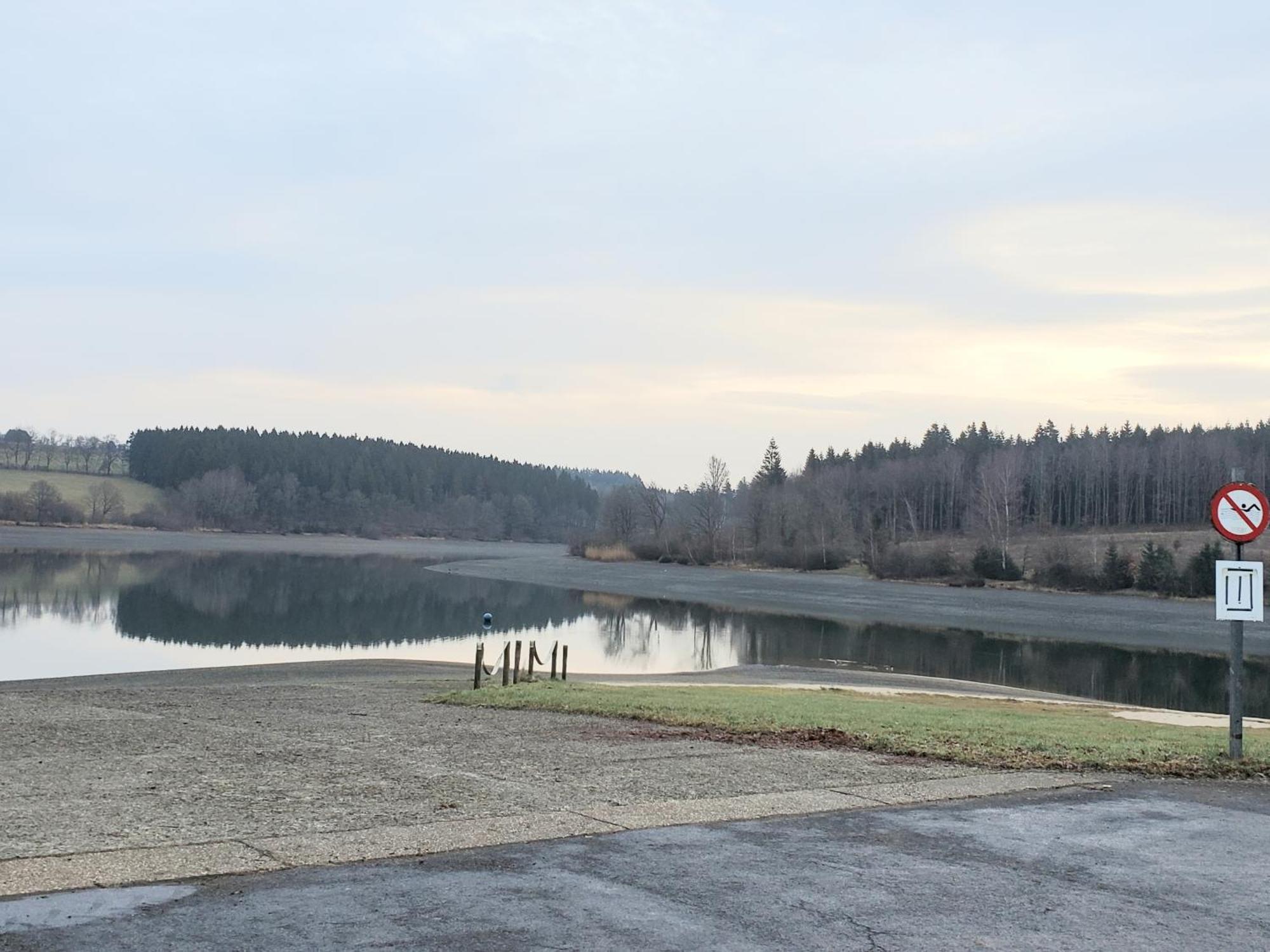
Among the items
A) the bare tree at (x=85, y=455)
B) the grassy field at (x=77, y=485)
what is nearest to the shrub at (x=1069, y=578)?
the grassy field at (x=77, y=485)

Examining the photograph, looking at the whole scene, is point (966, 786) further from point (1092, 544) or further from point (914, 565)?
point (1092, 544)

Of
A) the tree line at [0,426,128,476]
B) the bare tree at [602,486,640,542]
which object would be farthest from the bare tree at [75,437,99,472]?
the bare tree at [602,486,640,542]

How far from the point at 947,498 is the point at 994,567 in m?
59.0

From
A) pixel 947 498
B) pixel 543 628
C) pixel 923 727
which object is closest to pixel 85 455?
pixel 947 498

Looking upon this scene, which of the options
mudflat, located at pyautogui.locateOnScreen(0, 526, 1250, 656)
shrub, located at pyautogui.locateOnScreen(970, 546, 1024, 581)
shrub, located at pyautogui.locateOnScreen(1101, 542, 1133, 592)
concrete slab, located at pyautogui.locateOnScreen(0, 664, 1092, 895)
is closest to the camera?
concrete slab, located at pyautogui.locateOnScreen(0, 664, 1092, 895)

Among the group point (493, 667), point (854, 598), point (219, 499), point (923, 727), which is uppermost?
point (219, 499)

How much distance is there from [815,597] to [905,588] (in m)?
6.00

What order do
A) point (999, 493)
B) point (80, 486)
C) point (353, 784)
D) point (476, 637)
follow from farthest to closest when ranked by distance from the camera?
point (80, 486)
point (999, 493)
point (476, 637)
point (353, 784)

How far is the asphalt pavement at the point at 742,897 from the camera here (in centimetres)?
548

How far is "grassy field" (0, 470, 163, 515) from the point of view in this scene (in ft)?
473

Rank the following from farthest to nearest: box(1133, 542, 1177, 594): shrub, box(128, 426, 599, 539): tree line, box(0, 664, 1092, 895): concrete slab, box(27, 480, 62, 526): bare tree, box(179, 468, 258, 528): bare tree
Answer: box(128, 426, 599, 539): tree line → box(179, 468, 258, 528): bare tree → box(27, 480, 62, 526): bare tree → box(1133, 542, 1177, 594): shrub → box(0, 664, 1092, 895): concrete slab

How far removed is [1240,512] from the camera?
1123cm

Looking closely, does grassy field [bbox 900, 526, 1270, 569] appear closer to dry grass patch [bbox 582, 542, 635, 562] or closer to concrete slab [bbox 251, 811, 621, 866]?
dry grass patch [bbox 582, 542, 635, 562]

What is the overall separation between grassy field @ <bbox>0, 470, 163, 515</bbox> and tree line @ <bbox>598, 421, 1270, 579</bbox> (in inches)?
2322
